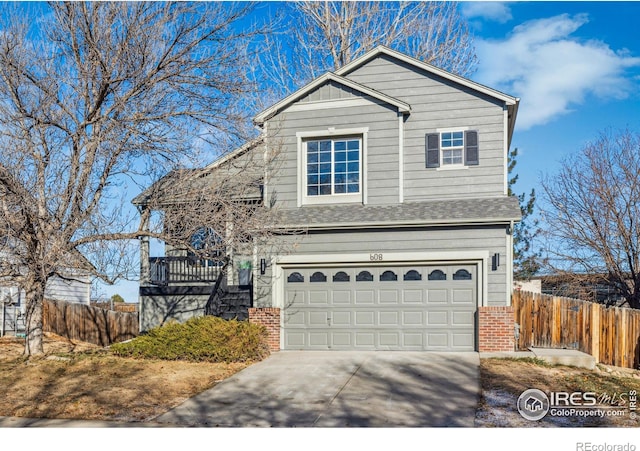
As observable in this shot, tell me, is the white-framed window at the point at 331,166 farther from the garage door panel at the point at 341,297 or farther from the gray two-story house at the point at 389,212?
the garage door panel at the point at 341,297

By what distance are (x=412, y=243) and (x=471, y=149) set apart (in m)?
2.95

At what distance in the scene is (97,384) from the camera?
12.4 meters

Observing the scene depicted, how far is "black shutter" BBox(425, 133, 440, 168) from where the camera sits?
1688 cm

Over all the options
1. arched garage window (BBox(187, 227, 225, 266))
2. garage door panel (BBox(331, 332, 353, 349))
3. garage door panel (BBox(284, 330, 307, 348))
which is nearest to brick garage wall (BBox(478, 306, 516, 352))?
garage door panel (BBox(331, 332, 353, 349))

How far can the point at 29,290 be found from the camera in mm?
14617

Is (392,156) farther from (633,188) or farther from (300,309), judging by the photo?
(633,188)

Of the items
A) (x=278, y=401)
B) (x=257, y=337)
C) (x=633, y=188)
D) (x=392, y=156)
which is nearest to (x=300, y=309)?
(x=257, y=337)

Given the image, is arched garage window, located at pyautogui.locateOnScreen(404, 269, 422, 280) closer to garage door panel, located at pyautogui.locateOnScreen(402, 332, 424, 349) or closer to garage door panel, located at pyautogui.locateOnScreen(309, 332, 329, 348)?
garage door panel, located at pyautogui.locateOnScreen(402, 332, 424, 349)

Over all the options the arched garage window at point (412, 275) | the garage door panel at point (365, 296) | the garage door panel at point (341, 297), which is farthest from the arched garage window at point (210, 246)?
the arched garage window at point (412, 275)

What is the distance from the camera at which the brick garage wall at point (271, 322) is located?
54.6ft

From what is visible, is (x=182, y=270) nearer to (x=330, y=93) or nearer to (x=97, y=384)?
(x=330, y=93)

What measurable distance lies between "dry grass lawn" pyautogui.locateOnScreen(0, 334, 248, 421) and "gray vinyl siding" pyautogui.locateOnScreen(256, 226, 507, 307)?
149 inches

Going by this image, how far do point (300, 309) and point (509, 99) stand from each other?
759 centimetres

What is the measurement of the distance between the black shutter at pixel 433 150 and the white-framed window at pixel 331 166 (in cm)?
170
